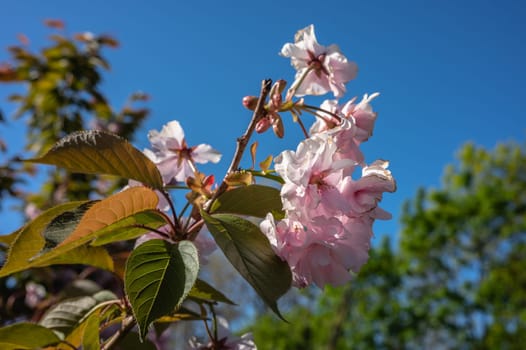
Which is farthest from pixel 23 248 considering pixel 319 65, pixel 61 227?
pixel 319 65

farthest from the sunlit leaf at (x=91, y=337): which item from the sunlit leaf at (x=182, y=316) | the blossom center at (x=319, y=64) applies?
the blossom center at (x=319, y=64)

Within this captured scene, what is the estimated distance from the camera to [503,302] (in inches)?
377

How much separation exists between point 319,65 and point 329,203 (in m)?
0.26

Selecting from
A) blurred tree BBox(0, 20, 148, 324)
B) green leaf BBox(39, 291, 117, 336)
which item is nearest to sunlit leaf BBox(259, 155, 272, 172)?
green leaf BBox(39, 291, 117, 336)

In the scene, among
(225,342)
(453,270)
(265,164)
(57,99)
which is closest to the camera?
(265,164)

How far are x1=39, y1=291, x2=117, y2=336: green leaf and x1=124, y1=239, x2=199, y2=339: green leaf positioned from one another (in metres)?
0.24

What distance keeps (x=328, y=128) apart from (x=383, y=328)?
11.6 meters

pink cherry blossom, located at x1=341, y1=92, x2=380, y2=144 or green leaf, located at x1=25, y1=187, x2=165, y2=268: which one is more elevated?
pink cherry blossom, located at x1=341, y1=92, x2=380, y2=144

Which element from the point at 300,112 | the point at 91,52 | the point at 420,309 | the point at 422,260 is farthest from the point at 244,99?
the point at 420,309

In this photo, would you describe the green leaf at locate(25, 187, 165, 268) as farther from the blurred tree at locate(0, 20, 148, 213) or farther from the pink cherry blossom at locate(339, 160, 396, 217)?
the blurred tree at locate(0, 20, 148, 213)

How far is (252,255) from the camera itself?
0.41 metres

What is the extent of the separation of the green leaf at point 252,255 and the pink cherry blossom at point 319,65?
0.25 meters

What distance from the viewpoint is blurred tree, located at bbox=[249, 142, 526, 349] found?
953 centimetres

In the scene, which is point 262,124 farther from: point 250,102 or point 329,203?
point 329,203
